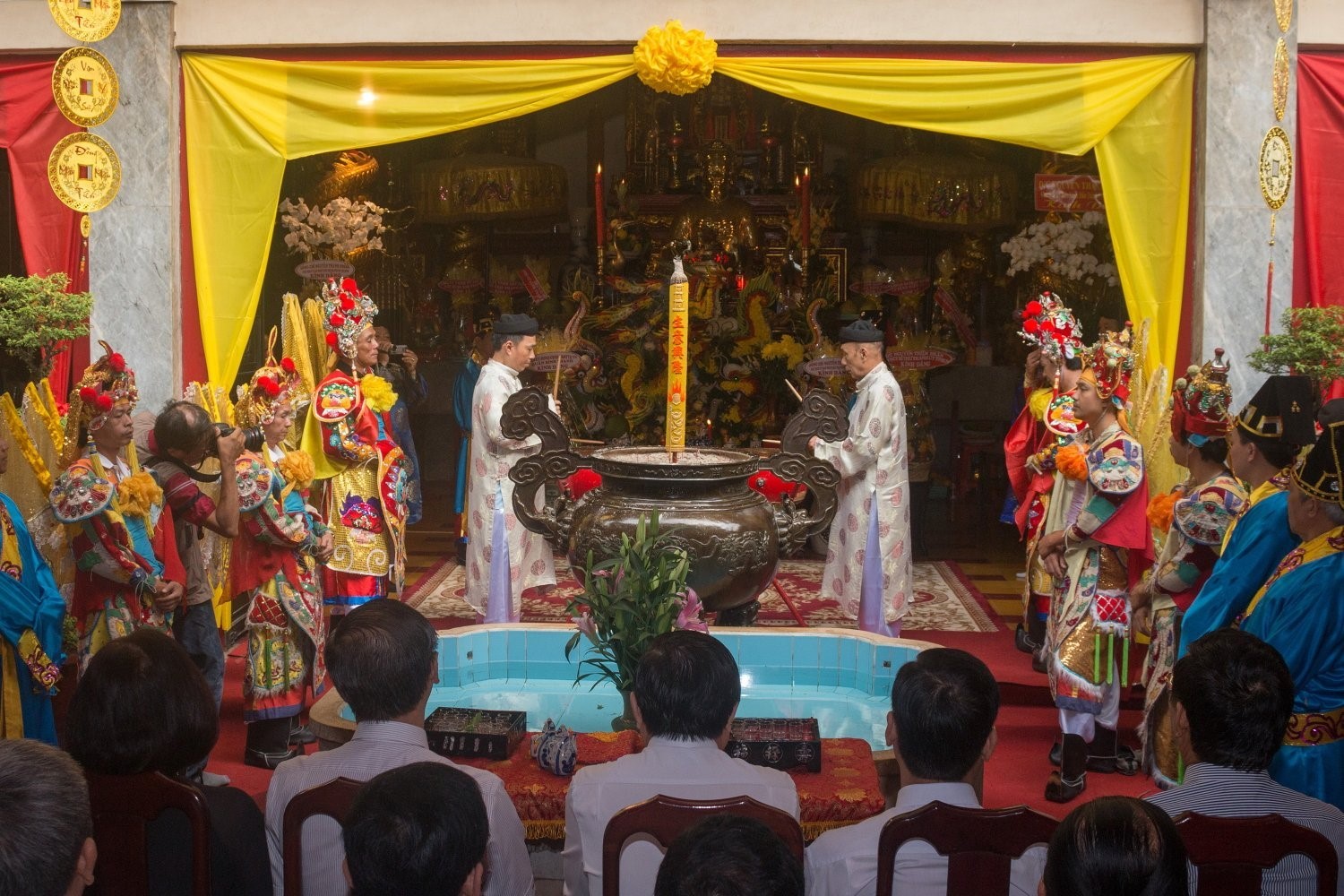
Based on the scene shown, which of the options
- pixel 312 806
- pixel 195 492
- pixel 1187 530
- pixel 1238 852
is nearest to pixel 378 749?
pixel 312 806

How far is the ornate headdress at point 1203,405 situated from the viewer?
4059mm

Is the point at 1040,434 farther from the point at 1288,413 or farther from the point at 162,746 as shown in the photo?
the point at 162,746

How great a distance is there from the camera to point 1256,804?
236 centimetres

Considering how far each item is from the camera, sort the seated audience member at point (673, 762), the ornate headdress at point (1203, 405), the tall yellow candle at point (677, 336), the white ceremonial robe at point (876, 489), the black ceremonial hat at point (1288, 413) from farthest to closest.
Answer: the white ceremonial robe at point (876, 489) < the ornate headdress at point (1203, 405) < the tall yellow candle at point (677, 336) < the black ceremonial hat at point (1288, 413) < the seated audience member at point (673, 762)

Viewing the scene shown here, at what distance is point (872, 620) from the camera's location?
20.3ft

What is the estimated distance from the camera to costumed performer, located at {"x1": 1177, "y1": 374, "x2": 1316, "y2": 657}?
132 inches

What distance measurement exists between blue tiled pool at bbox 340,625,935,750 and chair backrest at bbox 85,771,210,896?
2057mm

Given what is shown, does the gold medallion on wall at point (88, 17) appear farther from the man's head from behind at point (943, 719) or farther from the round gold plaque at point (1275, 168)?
the round gold plaque at point (1275, 168)

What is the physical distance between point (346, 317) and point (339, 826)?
3.78 meters

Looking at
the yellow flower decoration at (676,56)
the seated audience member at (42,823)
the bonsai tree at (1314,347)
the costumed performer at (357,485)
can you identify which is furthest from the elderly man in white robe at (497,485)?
the seated audience member at (42,823)

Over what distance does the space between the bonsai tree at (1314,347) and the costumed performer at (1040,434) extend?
2.30 feet

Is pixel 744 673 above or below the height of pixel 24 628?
below

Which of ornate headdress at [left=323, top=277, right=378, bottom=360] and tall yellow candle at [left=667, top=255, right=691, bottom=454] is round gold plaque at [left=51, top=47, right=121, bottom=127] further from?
tall yellow candle at [left=667, top=255, right=691, bottom=454]

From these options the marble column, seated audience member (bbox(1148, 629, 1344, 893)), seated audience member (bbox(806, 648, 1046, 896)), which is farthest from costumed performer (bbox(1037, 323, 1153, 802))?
seated audience member (bbox(806, 648, 1046, 896))
